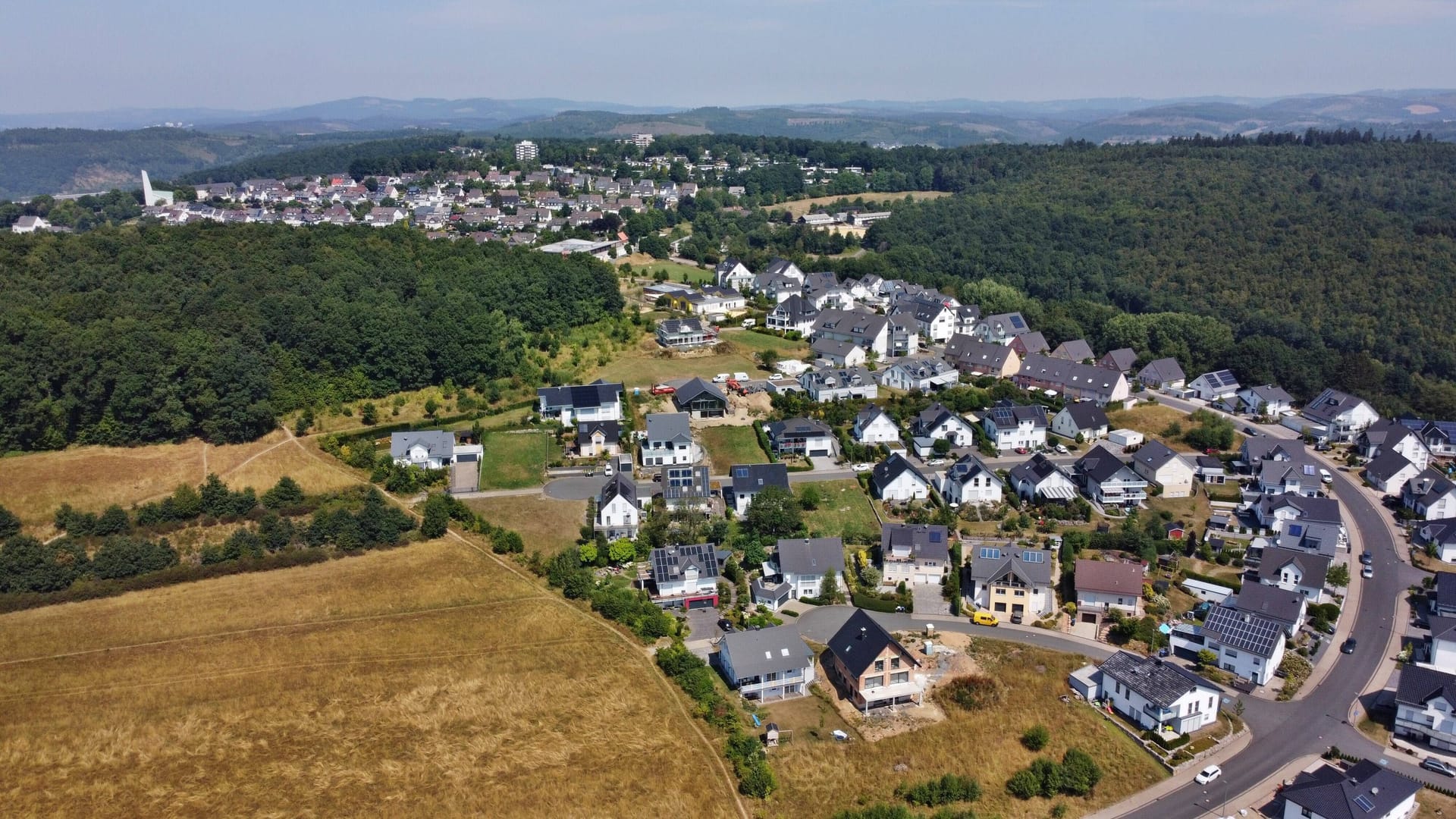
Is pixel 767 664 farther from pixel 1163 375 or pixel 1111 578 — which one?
pixel 1163 375

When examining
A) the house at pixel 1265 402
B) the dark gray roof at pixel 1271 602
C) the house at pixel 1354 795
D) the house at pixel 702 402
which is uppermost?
the house at pixel 702 402

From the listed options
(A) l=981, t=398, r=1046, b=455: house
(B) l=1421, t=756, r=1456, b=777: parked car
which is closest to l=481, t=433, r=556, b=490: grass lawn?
(A) l=981, t=398, r=1046, b=455: house

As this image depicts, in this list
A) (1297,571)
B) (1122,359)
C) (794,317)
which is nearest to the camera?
(1297,571)

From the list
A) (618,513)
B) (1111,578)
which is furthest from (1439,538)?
(618,513)

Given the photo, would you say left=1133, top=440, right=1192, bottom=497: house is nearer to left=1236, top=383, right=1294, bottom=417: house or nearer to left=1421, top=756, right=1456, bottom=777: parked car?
left=1236, top=383, right=1294, bottom=417: house

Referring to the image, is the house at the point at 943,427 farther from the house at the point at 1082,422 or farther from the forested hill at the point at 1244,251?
the forested hill at the point at 1244,251

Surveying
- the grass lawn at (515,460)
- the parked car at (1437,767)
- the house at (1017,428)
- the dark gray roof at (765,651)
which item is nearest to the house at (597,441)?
the grass lawn at (515,460)

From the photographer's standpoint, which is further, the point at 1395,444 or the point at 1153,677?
the point at 1395,444
